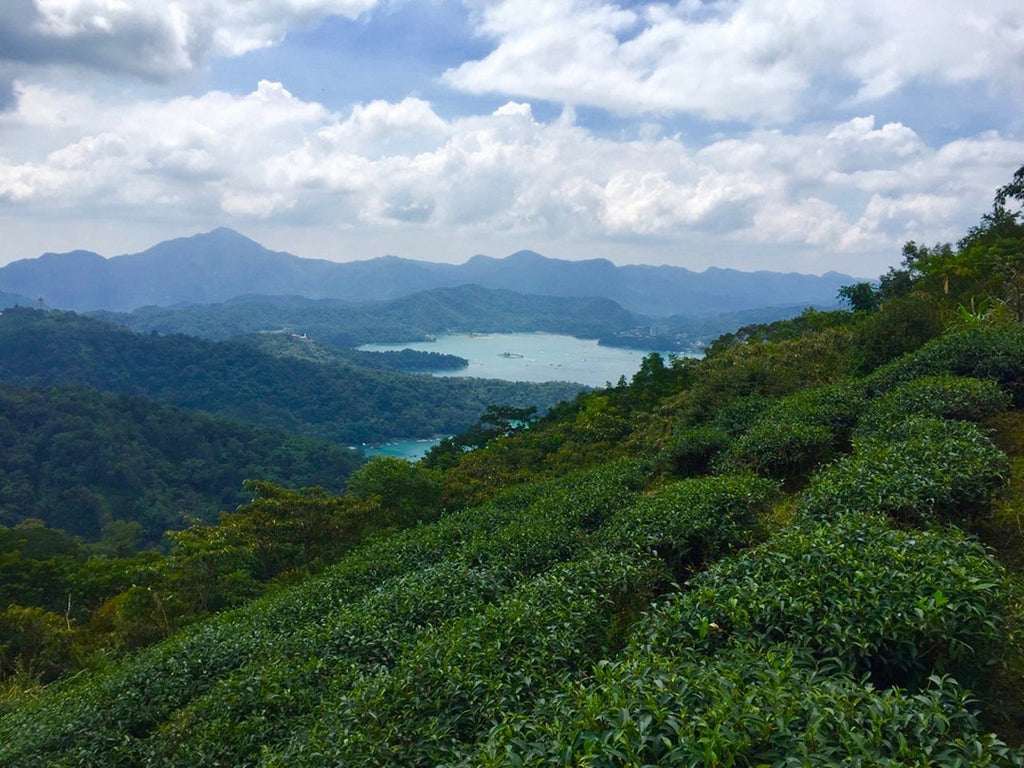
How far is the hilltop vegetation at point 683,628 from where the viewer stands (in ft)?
6.91

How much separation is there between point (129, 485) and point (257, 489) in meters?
37.2

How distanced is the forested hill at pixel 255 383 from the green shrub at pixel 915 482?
65.0m

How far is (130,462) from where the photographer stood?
44.6 metres

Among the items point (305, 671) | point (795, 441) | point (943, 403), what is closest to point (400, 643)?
point (305, 671)

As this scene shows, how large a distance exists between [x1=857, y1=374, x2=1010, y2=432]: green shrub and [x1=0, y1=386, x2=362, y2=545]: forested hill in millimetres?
38602

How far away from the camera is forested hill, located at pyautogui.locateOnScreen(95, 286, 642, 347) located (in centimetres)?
14238

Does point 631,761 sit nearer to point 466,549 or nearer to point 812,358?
point 466,549

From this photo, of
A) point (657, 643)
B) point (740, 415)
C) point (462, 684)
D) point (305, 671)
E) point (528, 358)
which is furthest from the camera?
point (528, 358)

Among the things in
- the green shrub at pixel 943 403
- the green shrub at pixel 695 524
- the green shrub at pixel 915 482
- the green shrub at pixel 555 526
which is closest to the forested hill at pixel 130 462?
the green shrub at pixel 555 526

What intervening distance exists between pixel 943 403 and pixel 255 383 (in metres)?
79.1

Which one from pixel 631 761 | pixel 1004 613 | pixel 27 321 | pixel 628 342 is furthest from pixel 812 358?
pixel 628 342

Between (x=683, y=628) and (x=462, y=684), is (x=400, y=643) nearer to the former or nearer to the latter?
(x=462, y=684)

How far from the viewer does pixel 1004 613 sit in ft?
8.84

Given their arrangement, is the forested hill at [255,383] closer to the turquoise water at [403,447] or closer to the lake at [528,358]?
the turquoise water at [403,447]
